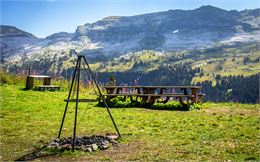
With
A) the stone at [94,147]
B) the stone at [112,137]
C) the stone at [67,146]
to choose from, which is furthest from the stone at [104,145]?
the stone at [67,146]

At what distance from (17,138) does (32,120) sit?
4230 mm

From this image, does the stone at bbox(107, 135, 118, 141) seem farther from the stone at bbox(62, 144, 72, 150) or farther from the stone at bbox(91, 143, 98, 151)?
the stone at bbox(62, 144, 72, 150)

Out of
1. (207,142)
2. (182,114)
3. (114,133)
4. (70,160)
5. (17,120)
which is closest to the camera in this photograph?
(70,160)

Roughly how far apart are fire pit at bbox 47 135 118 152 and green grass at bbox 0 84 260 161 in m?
0.36

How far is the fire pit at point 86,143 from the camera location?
44.2ft

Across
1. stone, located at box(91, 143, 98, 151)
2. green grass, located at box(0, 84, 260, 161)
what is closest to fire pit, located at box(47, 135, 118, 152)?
stone, located at box(91, 143, 98, 151)

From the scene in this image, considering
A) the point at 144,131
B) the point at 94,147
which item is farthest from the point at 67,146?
the point at 144,131

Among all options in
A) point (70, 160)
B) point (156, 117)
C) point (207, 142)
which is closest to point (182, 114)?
point (156, 117)

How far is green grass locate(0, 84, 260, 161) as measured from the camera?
1272 centimetres

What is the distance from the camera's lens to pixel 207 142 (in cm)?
1433

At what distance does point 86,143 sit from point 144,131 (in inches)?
145

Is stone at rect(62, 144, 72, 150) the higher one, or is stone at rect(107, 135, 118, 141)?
stone at rect(107, 135, 118, 141)

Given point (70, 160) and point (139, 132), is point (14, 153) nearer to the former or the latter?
point (70, 160)

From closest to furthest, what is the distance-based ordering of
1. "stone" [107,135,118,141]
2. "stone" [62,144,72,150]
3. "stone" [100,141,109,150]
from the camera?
"stone" [62,144,72,150] → "stone" [100,141,109,150] → "stone" [107,135,118,141]
